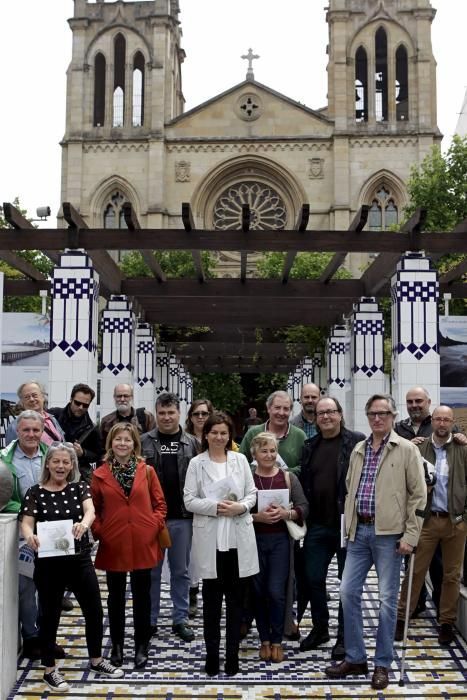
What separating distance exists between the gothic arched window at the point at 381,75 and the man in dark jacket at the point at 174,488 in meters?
39.7

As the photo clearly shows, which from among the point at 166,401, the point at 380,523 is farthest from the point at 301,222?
the point at 380,523

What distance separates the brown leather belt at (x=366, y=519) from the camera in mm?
5445

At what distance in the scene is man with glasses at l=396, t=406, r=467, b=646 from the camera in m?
6.25

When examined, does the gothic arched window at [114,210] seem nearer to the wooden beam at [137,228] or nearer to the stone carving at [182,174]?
the stone carving at [182,174]

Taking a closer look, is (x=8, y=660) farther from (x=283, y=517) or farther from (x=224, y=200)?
(x=224, y=200)

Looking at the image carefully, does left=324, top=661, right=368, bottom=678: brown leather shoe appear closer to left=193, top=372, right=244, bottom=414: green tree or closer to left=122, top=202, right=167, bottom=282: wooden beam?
left=122, top=202, right=167, bottom=282: wooden beam

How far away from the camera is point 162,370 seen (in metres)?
23.2

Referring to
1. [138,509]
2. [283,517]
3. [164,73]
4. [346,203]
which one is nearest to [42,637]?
[138,509]

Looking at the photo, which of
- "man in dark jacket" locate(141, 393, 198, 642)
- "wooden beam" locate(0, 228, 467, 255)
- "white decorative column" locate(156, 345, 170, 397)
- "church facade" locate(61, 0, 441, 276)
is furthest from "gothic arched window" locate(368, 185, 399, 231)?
"man in dark jacket" locate(141, 393, 198, 642)

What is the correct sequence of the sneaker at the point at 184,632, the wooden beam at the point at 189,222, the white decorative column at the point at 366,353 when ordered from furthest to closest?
the white decorative column at the point at 366,353 → the wooden beam at the point at 189,222 → the sneaker at the point at 184,632

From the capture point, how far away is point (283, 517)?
231 inches

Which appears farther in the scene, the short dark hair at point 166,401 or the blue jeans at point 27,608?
the short dark hair at point 166,401

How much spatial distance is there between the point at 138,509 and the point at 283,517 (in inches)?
39.5

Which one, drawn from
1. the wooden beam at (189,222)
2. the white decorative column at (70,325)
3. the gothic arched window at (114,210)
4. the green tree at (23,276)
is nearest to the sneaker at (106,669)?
the wooden beam at (189,222)
